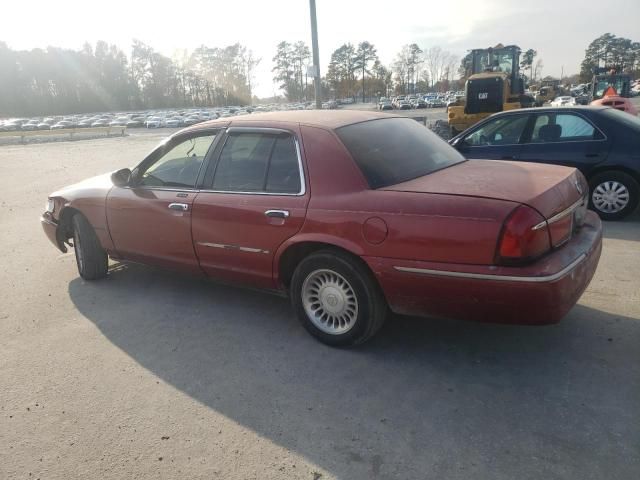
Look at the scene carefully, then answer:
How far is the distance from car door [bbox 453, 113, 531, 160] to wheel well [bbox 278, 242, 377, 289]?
455 centimetres

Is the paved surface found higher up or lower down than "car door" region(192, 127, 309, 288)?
lower down

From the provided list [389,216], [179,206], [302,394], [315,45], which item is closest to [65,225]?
[179,206]

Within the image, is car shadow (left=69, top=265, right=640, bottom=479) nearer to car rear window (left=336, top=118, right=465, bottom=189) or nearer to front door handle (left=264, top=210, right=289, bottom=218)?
front door handle (left=264, top=210, right=289, bottom=218)

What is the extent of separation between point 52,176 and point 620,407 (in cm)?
1535

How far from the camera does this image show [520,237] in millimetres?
2803

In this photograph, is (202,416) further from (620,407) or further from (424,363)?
(620,407)

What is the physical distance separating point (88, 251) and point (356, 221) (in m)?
3.26

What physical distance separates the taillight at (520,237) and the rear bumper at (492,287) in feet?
0.22

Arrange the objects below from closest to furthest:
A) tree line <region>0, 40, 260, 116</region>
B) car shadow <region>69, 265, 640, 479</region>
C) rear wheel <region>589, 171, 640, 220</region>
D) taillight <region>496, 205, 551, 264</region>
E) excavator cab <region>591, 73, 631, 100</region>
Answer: car shadow <region>69, 265, 640, 479</region>
taillight <region>496, 205, 551, 264</region>
rear wheel <region>589, 171, 640, 220</region>
excavator cab <region>591, 73, 631, 100</region>
tree line <region>0, 40, 260, 116</region>

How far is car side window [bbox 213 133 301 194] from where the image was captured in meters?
3.72

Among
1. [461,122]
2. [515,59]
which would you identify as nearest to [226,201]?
[461,122]

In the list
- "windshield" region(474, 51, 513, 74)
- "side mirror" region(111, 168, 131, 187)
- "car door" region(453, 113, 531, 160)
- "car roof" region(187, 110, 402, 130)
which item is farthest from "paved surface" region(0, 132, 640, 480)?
"windshield" region(474, 51, 513, 74)

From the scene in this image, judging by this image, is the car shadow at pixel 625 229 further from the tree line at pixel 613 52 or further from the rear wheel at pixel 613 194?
the tree line at pixel 613 52

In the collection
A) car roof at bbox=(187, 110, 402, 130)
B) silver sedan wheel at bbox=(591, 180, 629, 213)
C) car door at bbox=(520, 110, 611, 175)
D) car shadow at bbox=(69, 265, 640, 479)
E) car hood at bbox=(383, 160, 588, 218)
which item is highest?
car roof at bbox=(187, 110, 402, 130)
